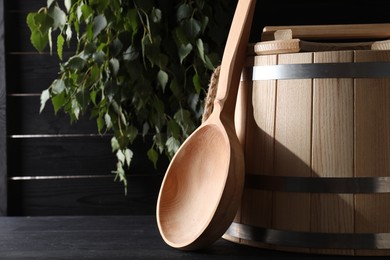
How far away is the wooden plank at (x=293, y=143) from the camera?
1026 mm

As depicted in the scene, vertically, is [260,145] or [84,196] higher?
[260,145]

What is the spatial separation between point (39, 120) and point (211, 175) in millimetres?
1197

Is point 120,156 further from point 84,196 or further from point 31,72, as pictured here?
point 31,72

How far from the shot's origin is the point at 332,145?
1012 mm

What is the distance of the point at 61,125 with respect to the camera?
7.00 ft

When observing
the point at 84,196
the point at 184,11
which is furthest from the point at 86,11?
the point at 84,196

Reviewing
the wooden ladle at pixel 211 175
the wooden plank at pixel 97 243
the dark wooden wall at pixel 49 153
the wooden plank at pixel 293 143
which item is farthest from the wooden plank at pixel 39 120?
the wooden plank at pixel 293 143

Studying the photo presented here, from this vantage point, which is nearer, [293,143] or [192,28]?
[293,143]

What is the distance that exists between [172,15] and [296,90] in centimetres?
100

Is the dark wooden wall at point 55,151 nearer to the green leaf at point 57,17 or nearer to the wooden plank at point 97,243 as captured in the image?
the green leaf at point 57,17

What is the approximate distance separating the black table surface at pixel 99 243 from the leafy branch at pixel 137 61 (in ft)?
1.82

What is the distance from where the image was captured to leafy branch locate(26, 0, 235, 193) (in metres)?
1.85

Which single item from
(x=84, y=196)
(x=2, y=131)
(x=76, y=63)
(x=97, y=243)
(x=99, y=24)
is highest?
(x=99, y=24)

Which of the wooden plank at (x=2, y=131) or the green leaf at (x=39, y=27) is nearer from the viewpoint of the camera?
the green leaf at (x=39, y=27)
